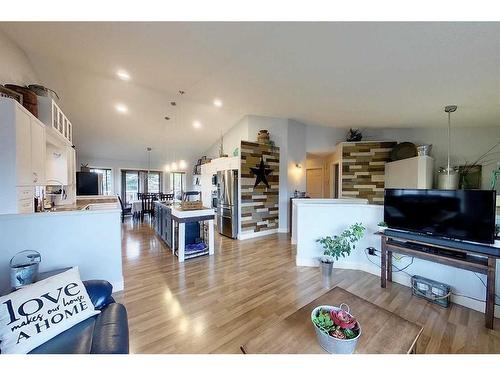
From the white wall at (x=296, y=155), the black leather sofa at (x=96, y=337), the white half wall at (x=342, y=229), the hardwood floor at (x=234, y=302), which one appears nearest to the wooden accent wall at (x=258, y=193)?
the white wall at (x=296, y=155)

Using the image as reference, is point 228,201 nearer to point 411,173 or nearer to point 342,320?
point 342,320

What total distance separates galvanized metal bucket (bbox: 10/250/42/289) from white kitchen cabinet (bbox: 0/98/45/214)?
0.43 m

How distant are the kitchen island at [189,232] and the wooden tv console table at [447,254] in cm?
267

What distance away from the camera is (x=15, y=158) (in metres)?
1.76

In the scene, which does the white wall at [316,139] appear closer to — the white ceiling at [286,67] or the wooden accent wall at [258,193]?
the wooden accent wall at [258,193]

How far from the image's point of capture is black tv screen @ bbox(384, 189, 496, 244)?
183cm

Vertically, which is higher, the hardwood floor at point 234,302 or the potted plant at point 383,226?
the potted plant at point 383,226

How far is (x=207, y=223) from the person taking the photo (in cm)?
373

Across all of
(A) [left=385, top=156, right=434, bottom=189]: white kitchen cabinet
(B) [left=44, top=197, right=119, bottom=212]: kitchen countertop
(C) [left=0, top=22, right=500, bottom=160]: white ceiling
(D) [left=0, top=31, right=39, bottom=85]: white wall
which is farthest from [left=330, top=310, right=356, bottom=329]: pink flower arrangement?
(A) [left=385, top=156, right=434, bottom=189]: white kitchen cabinet

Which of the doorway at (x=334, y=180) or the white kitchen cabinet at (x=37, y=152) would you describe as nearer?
the white kitchen cabinet at (x=37, y=152)

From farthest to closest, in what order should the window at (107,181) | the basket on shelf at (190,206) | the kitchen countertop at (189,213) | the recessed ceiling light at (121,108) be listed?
the window at (107,181) < the recessed ceiling light at (121,108) < the basket on shelf at (190,206) < the kitchen countertop at (189,213)

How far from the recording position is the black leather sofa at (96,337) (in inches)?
41.8

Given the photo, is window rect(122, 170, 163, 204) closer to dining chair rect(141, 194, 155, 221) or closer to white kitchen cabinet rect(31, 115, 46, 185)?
dining chair rect(141, 194, 155, 221)
